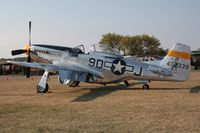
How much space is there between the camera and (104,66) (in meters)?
16.1

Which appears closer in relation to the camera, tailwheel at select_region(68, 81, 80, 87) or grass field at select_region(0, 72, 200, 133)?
grass field at select_region(0, 72, 200, 133)

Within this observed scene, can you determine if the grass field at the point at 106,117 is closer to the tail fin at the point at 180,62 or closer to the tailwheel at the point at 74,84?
the tail fin at the point at 180,62

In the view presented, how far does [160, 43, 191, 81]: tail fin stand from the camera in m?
15.0

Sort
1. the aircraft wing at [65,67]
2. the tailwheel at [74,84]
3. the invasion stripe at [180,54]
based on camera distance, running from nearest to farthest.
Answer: the invasion stripe at [180,54], the aircraft wing at [65,67], the tailwheel at [74,84]

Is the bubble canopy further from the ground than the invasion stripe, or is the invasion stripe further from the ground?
the bubble canopy

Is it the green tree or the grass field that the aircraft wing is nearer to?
the grass field

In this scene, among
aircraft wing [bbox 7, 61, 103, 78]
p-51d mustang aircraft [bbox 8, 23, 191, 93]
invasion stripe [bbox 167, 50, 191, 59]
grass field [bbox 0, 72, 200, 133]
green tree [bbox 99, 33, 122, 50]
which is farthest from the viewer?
green tree [bbox 99, 33, 122, 50]

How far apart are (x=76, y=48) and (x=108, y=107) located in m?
7.45

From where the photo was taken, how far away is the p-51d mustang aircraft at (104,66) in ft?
49.6

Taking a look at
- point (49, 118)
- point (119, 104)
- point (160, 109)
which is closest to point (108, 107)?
point (119, 104)

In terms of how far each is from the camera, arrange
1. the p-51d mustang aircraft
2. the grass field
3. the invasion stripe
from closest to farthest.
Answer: the grass field, the invasion stripe, the p-51d mustang aircraft

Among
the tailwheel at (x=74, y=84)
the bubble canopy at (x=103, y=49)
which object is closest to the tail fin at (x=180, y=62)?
the bubble canopy at (x=103, y=49)

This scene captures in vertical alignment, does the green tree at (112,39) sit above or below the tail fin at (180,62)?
above

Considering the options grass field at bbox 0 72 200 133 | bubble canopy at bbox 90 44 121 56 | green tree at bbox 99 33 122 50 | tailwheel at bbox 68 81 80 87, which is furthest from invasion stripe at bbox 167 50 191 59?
green tree at bbox 99 33 122 50
